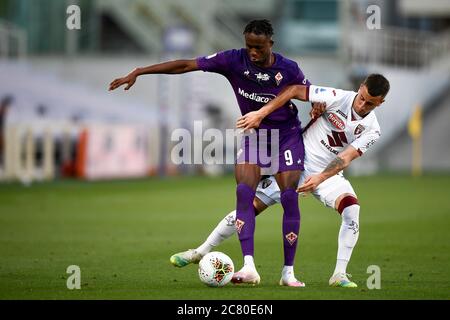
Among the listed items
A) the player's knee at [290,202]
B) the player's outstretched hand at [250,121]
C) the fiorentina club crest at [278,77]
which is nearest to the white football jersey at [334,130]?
the fiorentina club crest at [278,77]

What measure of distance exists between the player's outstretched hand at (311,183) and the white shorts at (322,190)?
55cm

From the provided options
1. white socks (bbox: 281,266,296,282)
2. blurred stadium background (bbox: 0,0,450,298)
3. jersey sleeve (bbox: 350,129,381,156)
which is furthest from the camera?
blurred stadium background (bbox: 0,0,450,298)

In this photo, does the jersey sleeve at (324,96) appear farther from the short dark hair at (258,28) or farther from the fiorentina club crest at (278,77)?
the short dark hair at (258,28)

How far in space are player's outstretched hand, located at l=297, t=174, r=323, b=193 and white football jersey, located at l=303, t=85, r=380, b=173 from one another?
60cm

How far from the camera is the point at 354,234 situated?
10422 millimetres

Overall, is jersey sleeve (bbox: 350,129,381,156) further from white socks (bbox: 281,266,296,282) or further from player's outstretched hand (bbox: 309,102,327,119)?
white socks (bbox: 281,266,296,282)

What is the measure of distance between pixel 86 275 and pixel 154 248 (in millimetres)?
3047

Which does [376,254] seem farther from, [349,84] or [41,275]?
→ [349,84]

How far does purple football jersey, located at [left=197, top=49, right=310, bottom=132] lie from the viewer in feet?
33.9

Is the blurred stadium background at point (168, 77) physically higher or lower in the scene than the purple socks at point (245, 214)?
higher

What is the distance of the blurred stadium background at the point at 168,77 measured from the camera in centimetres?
3005

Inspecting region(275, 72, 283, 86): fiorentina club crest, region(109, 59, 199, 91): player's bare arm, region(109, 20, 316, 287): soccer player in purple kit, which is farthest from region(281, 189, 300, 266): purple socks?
region(109, 59, 199, 91): player's bare arm

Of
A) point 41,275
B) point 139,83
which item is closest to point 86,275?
point 41,275

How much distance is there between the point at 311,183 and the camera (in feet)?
32.7
